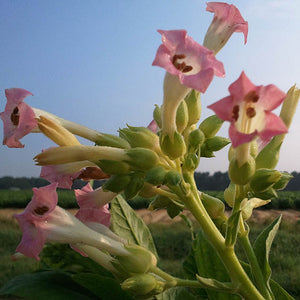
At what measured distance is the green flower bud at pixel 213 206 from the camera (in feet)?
2.07

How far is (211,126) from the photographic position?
64 centimetres


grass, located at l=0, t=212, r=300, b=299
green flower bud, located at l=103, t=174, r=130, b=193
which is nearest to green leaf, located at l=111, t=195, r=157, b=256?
green flower bud, located at l=103, t=174, r=130, b=193

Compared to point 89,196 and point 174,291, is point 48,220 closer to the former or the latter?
point 89,196

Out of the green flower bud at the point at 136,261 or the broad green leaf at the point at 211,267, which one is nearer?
the green flower bud at the point at 136,261

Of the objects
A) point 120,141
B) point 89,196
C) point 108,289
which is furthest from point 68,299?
point 120,141

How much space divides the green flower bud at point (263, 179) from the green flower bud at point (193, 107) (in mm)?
146

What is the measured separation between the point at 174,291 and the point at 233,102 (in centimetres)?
→ 54

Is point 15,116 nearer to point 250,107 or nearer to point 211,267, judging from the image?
point 250,107

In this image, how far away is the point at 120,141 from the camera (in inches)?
23.5

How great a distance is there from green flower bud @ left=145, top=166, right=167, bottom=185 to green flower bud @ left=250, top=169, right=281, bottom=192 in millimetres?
121

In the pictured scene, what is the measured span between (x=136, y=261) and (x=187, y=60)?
11.2 inches

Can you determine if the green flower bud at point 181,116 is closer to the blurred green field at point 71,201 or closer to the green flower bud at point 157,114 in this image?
the green flower bud at point 157,114

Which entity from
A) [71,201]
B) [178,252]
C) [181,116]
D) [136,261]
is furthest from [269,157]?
[71,201]

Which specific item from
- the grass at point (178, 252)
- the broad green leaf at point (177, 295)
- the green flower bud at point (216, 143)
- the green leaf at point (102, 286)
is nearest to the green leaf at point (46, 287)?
the green leaf at point (102, 286)
